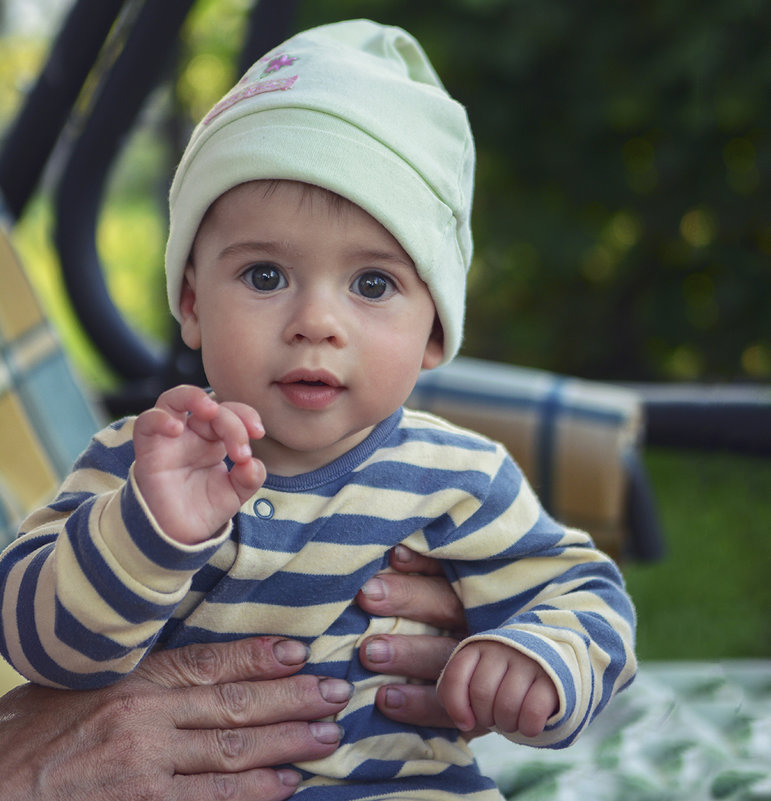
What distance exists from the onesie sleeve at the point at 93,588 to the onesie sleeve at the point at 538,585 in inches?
11.9

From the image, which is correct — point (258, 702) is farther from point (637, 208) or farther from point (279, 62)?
point (637, 208)

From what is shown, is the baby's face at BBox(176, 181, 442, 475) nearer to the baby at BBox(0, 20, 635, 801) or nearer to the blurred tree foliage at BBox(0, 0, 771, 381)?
the baby at BBox(0, 20, 635, 801)

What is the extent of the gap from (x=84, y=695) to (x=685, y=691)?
100 cm

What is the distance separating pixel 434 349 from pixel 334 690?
13.7 inches

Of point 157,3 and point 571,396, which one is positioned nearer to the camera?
point 157,3

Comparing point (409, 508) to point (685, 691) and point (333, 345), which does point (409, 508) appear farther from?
point (685, 691)

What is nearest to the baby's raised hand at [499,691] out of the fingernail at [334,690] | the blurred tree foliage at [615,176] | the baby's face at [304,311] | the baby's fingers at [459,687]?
the baby's fingers at [459,687]

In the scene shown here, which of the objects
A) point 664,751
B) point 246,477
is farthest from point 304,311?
point 664,751

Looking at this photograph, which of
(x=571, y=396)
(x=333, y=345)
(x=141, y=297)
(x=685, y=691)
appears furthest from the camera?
(x=141, y=297)

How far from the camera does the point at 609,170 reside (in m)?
4.07

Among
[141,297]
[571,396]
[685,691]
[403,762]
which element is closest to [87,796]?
[403,762]

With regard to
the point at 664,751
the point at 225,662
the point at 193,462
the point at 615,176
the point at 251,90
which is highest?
the point at 251,90

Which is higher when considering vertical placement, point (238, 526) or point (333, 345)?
point (333, 345)

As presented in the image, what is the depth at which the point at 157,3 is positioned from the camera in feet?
5.48
